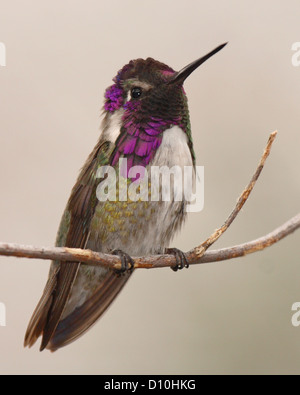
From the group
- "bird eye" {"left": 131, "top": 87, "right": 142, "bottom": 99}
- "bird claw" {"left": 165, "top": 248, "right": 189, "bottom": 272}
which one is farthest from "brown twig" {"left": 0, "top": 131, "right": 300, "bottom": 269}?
"bird eye" {"left": 131, "top": 87, "right": 142, "bottom": 99}

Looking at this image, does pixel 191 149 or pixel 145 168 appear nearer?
pixel 145 168

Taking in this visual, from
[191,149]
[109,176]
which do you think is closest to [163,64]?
[191,149]

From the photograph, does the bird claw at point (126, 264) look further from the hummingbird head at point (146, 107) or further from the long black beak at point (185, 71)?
the long black beak at point (185, 71)

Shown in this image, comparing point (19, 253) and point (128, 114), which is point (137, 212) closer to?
point (128, 114)

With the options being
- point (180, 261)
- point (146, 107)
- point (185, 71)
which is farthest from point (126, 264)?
point (185, 71)

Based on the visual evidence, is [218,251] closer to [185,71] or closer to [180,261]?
[180,261]

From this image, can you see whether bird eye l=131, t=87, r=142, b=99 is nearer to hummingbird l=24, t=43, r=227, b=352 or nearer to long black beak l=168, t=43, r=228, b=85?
hummingbird l=24, t=43, r=227, b=352

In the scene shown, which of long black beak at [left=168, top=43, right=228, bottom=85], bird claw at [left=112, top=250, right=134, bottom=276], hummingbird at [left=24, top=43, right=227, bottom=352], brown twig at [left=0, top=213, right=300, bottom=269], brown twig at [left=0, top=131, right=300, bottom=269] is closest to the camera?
brown twig at [left=0, top=213, right=300, bottom=269]
